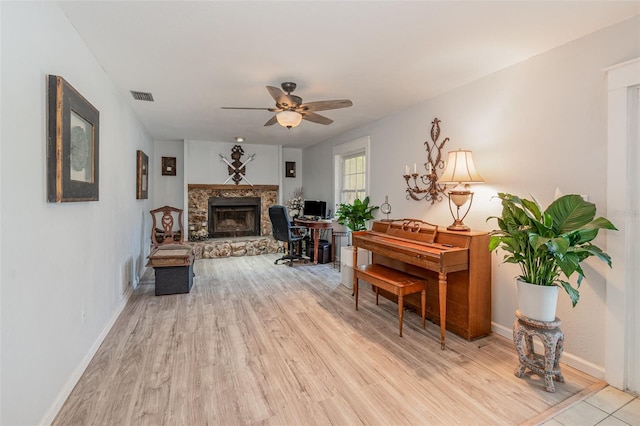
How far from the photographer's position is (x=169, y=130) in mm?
5410

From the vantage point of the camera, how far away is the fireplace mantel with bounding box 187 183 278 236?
653 cm

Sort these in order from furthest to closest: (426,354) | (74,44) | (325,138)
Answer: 1. (325,138)
2. (426,354)
3. (74,44)

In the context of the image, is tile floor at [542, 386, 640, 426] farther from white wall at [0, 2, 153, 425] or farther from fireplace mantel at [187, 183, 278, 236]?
fireplace mantel at [187, 183, 278, 236]

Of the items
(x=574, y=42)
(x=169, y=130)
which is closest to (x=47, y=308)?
(x=574, y=42)

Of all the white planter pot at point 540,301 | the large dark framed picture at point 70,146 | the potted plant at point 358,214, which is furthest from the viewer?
the potted plant at point 358,214

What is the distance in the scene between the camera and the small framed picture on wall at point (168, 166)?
6.48m

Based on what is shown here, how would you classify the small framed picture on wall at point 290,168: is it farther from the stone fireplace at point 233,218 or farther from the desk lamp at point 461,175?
the desk lamp at point 461,175

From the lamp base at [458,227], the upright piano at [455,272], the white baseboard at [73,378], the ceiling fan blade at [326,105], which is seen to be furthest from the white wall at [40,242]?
the lamp base at [458,227]

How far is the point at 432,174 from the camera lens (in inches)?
140

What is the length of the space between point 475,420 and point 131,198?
4248mm

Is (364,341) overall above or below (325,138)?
below

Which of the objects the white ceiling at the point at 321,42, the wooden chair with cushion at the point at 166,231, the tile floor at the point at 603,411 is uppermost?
the white ceiling at the point at 321,42

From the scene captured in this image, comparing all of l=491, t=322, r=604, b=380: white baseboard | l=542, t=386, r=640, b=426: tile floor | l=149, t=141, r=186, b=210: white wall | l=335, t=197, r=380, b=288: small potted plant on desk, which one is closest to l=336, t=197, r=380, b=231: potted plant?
l=335, t=197, r=380, b=288: small potted plant on desk

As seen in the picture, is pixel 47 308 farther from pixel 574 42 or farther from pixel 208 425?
pixel 574 42
